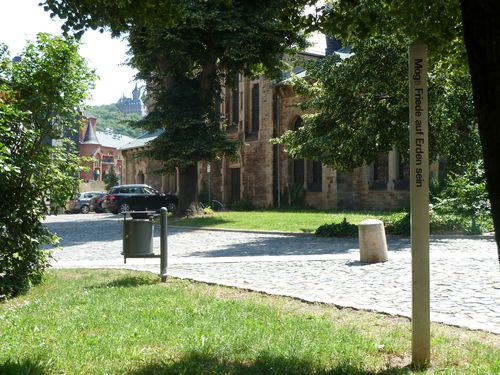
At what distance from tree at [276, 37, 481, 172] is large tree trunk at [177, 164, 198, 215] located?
9767mm

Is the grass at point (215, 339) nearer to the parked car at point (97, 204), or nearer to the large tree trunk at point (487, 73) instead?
the large tree trunk at point (487, 73)

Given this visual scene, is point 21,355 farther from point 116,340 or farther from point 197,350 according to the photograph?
point 197,350

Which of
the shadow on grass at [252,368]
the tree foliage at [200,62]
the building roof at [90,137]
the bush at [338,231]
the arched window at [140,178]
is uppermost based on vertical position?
the building roof at [90,137]

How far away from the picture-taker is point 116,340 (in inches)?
196

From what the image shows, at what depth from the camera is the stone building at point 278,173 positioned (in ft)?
101

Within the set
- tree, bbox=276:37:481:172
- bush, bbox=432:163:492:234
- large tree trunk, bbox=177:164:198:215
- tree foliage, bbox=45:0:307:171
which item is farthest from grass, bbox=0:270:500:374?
large tree trunk, bbox=177:164:198:215

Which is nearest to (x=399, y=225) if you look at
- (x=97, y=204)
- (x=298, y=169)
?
(x=298, y=169)

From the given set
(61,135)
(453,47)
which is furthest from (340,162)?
(453,47)

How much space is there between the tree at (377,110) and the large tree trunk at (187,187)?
9767 millimetres

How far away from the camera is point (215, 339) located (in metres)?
5.01

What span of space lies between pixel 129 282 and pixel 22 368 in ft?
15.3

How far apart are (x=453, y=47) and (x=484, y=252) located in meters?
7.04

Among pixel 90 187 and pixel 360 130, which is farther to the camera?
pixel 90 187

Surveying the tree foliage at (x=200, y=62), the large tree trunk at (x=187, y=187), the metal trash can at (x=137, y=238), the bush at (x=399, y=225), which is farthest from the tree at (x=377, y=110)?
the large tree trunk at (x=187, y=187)
